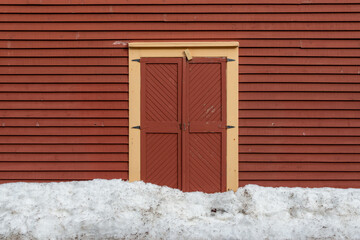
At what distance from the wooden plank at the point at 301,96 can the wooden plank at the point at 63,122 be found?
207 centimetres

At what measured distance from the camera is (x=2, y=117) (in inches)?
200

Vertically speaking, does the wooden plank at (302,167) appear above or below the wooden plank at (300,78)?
below

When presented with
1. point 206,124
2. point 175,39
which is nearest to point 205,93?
point 206,124

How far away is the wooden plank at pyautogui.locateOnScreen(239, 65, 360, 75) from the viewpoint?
5027 millimetres

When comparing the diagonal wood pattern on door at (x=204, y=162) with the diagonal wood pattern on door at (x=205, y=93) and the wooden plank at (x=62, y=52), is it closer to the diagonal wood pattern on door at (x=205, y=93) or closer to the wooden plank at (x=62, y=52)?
the diagonal wood pattern on door at (x=205, y=93)

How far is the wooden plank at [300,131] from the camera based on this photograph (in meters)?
5.04

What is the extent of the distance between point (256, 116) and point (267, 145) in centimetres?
50

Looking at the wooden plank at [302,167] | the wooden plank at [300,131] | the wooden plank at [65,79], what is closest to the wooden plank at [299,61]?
the wooden plank at [300,131]

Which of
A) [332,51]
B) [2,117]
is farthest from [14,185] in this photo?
[332,51]

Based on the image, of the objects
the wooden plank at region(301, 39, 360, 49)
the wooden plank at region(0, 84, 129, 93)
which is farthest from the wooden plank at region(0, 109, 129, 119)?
the wooden plank at region(301, 39, 360, 49)

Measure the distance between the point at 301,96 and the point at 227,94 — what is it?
1195mm
